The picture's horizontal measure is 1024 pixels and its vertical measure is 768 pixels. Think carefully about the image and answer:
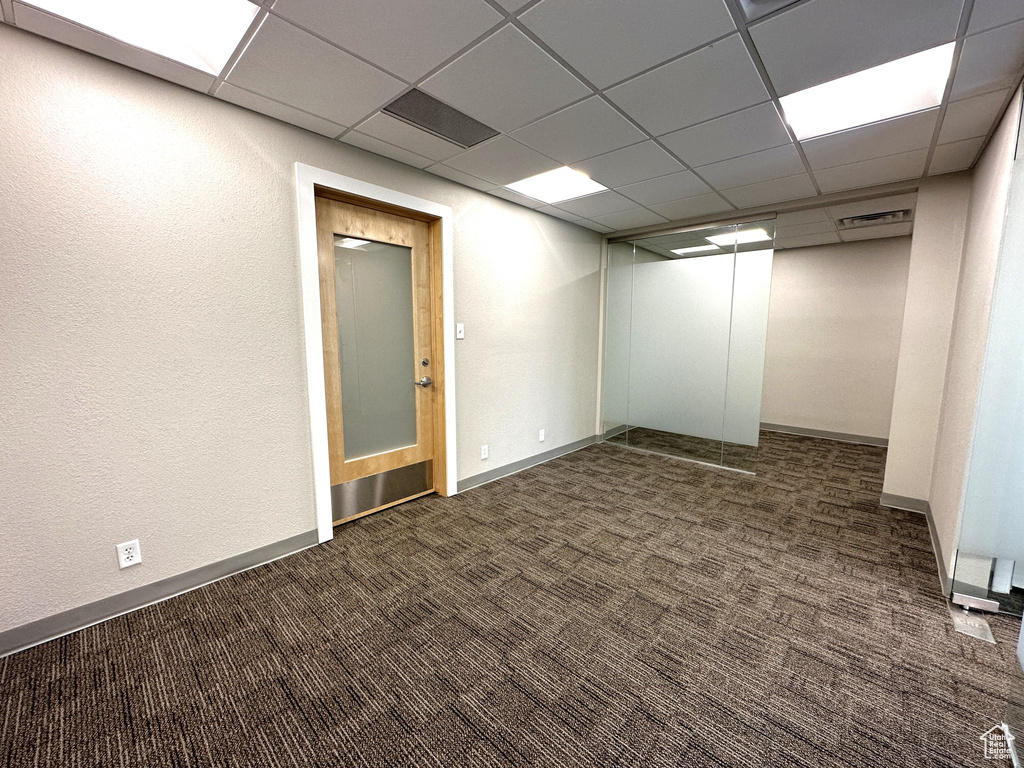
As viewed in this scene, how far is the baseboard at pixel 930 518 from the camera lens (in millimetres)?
2137

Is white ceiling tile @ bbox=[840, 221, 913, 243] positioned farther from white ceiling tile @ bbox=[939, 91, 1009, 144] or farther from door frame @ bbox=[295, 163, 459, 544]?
door frame @ bbox=[295, 163, 459, 544]

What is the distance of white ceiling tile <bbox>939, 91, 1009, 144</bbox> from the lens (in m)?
1.90

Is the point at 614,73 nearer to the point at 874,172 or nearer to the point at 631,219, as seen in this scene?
the point at 874,172

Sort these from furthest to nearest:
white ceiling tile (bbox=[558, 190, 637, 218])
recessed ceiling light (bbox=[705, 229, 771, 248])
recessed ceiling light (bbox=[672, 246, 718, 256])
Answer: recessed ceiling light (bbox=[672, 246, 718, 256]), recessed ceiling light (bbox=[705, 229, 771, 248]), white ceiling tile (bbox=[558, 190, 637, 218])

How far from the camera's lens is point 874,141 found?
7.57ft

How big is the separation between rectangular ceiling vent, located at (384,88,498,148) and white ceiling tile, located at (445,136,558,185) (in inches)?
4.2

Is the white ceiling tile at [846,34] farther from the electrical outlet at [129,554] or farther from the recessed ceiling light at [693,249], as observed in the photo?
the electrical outlet at [129,554]

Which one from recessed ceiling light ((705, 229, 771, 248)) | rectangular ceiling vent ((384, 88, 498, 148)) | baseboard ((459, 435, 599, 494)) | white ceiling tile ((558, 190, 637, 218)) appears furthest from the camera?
recessed ceiling light ((705, 229, 771, 248))

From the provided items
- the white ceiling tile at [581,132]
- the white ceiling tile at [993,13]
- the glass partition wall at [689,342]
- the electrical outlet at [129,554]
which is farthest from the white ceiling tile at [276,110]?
the glass partition wall at [689,342]

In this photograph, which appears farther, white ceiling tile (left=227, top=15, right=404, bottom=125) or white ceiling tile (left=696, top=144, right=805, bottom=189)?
white ceiling tile (left=696, top=144, right=805, bottom=189)

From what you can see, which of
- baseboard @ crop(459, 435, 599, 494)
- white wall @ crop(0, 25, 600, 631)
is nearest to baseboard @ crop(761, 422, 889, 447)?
baseboard @ crop(459, 435, 599, 494)

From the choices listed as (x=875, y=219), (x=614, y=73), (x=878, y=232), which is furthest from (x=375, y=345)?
(x=878, y=232)

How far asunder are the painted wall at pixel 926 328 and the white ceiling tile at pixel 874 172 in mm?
301

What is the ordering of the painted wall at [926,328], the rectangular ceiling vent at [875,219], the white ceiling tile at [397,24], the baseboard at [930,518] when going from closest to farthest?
1. the white ceiling tile at [397,24]
2. the baseboard at [930,518]
3. the painted wall at [926,328]
4. the rectangular ceiling vent at [875,219]
